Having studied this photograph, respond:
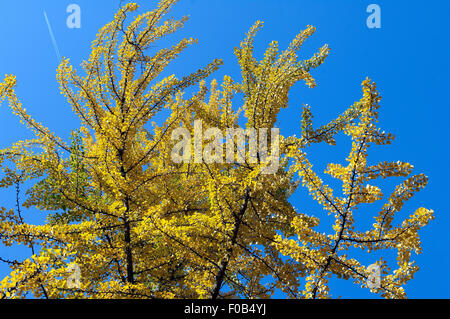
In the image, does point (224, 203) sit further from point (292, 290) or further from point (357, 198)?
point (357, 198)

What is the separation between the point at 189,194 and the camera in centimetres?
736

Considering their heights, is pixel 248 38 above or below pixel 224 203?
above

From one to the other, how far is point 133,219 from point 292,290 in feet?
9.51

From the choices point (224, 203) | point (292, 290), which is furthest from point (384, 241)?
point (224, 203)

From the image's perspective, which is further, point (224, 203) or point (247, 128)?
point (247, 128)

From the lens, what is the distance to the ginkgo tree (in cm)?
433

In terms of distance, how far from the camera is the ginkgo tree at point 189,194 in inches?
171

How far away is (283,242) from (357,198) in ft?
3.54

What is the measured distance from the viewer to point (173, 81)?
271 inches

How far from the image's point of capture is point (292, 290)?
5301mm
